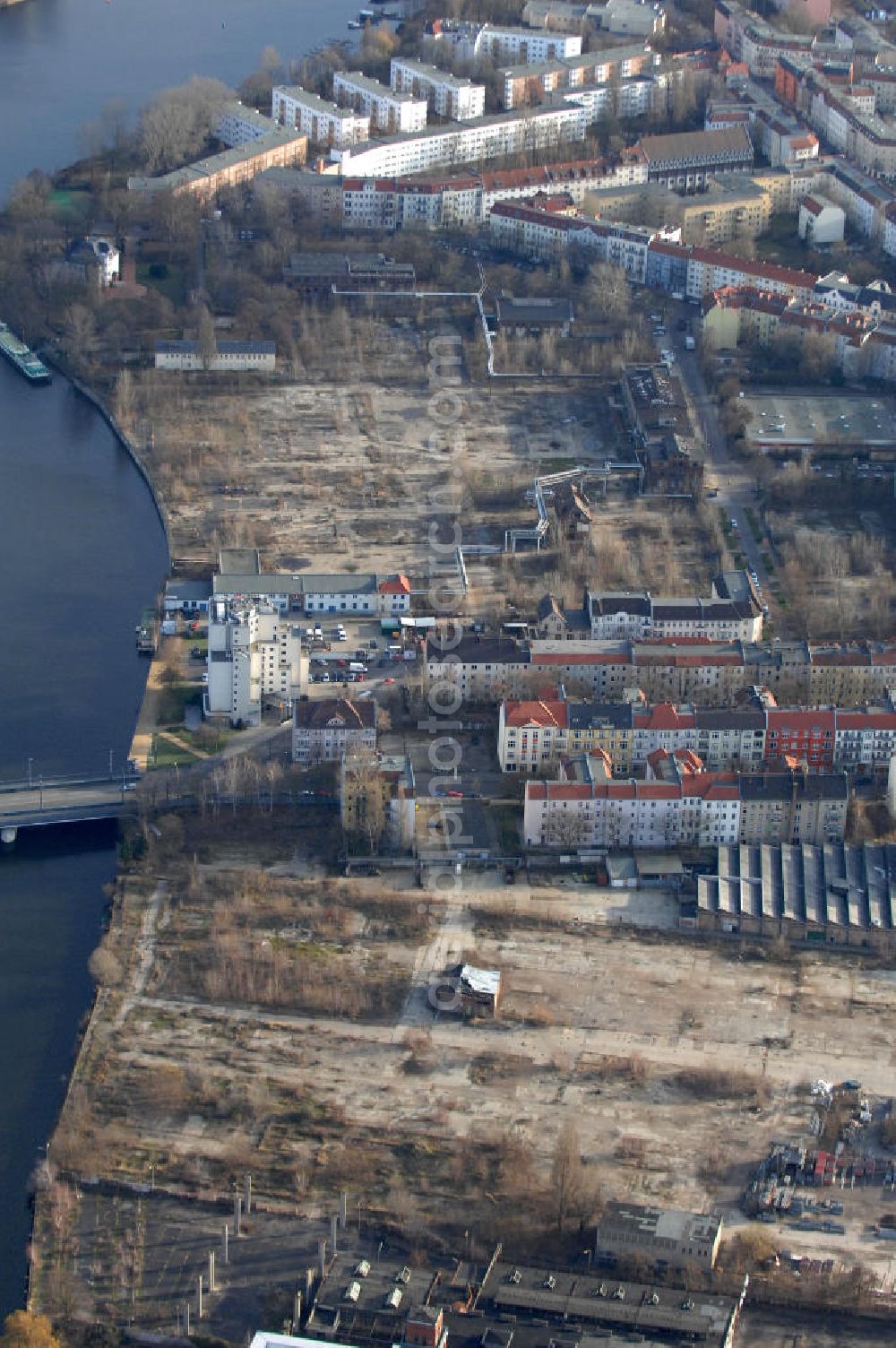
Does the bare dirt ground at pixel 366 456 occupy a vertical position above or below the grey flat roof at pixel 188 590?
above

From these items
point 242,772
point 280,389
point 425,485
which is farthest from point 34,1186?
point 280,389

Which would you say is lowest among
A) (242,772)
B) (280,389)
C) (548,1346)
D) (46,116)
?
(548,1346)

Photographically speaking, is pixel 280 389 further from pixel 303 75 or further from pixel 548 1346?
pixel 548 1346

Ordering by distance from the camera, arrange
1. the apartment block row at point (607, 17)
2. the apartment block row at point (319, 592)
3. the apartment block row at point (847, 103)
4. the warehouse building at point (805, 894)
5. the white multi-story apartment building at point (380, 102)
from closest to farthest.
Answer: the warehouse building at point (805, 894)
the apartment block row at point (319, 592)
the apartment block row at point (847, 103)
the white multi-story apartment building at point (380, 102)
the apartment block row at point (607, 17)

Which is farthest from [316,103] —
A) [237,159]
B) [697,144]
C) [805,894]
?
[805,894]

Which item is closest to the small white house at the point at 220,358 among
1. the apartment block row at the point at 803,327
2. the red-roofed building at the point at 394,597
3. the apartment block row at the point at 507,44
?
the apartment block row at the point at 803,327

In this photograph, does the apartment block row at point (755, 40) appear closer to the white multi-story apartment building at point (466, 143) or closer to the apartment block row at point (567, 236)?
the white multi-story apartment building at point (466, 143)
